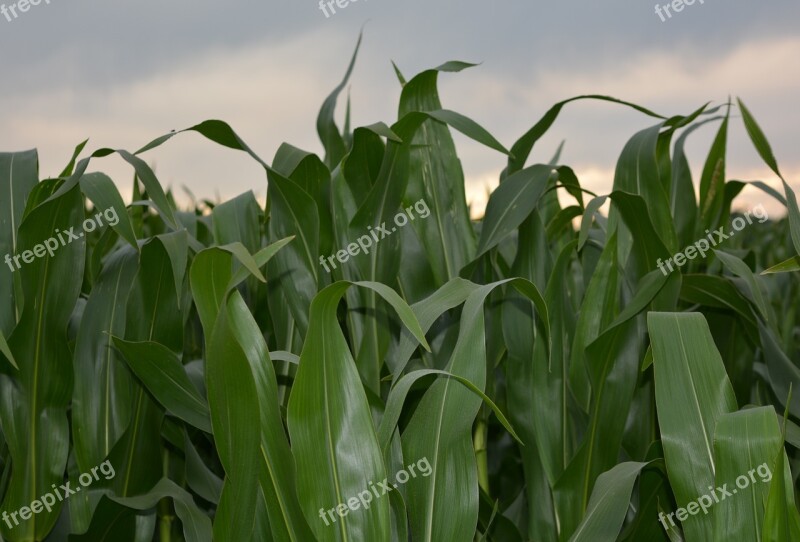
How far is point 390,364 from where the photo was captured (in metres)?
0.92

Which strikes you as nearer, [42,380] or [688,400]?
[688,400]

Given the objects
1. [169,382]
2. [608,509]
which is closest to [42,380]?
[169,382]

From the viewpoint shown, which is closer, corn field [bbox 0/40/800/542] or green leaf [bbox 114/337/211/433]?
corn field [bbox 0/40/800/542]

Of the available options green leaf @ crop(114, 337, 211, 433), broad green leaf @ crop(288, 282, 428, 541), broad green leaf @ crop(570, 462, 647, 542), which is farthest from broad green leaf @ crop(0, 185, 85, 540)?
broad green leaf @ crop(570, 462, 647, 542)

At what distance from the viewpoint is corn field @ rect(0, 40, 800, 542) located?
63 cm

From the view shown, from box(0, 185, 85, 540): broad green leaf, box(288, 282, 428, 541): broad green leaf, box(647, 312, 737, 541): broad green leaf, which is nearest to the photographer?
box(288, 282, 428, 541): broad green leaf

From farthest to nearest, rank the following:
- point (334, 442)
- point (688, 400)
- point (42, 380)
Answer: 1. point (42, 380)
2. point (688, 400)
3. point (334, 442)

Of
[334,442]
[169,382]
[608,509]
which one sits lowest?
[608,509]

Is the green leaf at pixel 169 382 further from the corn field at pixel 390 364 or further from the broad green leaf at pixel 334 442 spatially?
the broad green leaf at pixel 334 442

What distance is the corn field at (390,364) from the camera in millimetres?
630

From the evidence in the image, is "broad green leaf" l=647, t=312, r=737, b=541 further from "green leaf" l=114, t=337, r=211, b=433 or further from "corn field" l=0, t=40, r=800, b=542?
"green leaf" l=114, t=337, r=211, b=433

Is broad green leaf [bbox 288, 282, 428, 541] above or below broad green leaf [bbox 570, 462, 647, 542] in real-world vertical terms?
above

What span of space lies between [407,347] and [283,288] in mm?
250

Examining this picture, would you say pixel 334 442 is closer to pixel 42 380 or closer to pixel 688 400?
pixel 688 400
